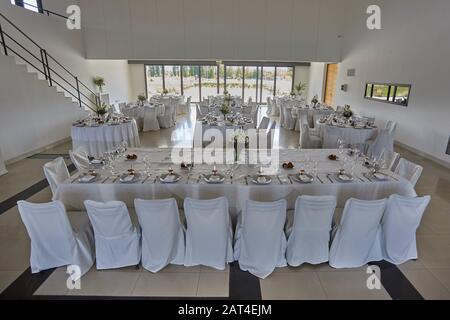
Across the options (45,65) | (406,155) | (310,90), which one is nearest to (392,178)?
(406,155)

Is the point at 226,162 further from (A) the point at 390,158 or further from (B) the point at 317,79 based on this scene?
(B) the point at 317,79

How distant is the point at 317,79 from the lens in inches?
647

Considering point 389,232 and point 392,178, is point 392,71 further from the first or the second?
point 389,232

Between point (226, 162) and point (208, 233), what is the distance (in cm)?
141

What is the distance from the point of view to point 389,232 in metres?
3.25

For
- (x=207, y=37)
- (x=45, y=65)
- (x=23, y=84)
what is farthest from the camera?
(x=207, y=37)

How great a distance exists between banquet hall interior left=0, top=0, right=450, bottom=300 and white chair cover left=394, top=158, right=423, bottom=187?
31mm

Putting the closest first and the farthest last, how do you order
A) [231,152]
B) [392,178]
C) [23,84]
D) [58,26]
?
1. [392,178]
2. [231,152]
3. [23,84]
4. [58,26]

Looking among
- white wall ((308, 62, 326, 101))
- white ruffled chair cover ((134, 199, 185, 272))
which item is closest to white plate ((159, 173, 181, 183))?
white ruffled chair cover ((134, 199, 185, 272))

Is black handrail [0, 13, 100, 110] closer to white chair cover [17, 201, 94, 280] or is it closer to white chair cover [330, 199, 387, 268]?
white chair cover [17, 201, 94, 280]

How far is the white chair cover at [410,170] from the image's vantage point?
12.8 ft

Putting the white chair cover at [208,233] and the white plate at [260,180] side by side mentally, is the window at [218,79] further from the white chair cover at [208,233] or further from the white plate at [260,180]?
the white chair cover at [208,233]
